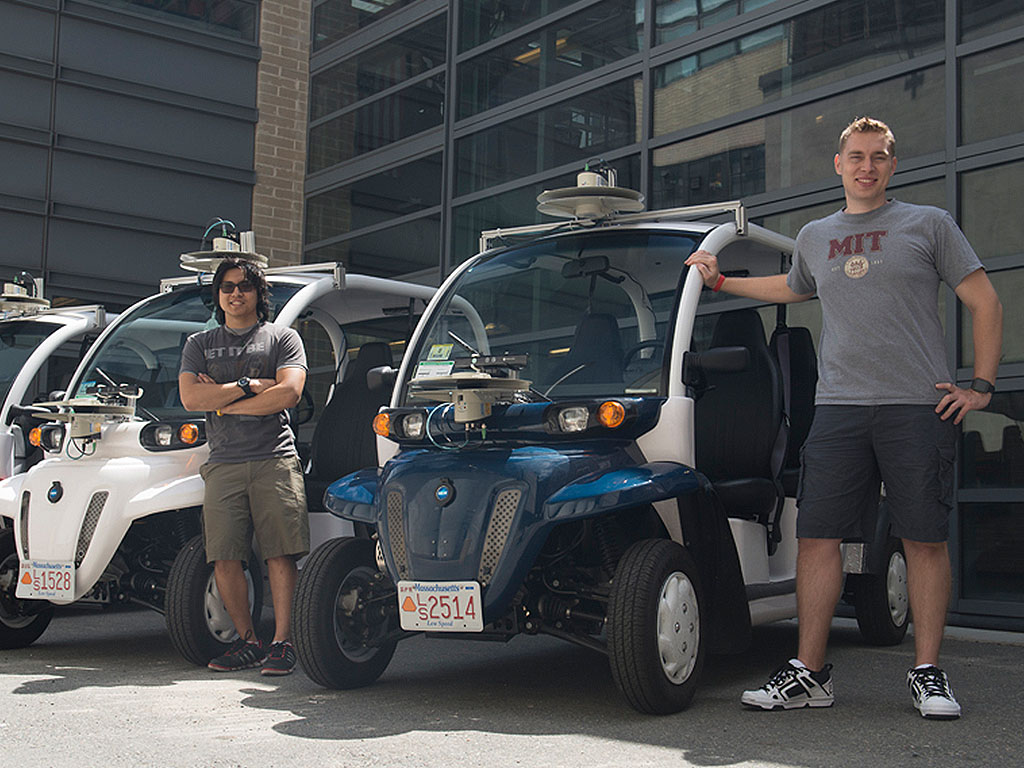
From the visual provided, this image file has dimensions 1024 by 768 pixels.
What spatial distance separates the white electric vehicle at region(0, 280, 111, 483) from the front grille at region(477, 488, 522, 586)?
13.0ft

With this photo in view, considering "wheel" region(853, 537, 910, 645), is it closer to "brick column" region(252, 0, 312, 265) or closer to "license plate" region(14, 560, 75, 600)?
"license plate" region(14, 560, 75, 600)

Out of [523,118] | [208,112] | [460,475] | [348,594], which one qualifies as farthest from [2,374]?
[208,112]

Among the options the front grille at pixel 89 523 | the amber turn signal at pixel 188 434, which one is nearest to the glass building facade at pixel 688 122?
the amber turn signal at pixel 188 434

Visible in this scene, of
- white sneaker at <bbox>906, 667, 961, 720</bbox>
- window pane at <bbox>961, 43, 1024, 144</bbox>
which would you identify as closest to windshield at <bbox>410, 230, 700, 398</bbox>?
white sneaker at <bbox>906, 667, 961, 720</bbox>

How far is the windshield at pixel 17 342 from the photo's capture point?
26.0ft

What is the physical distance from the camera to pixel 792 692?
4.48 metres

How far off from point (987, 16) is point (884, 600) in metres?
3.70

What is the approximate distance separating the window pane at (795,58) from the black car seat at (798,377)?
8.42 ft

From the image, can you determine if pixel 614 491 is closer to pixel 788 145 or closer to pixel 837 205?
pixel 837 205

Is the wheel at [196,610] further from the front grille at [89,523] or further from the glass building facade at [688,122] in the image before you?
the glass building facade at [688,122]

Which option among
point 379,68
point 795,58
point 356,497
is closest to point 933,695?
point 356,497

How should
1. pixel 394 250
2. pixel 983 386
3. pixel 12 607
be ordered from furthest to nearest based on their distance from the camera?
pixel 394 250 → pixel 12 607 → pixel 983 386

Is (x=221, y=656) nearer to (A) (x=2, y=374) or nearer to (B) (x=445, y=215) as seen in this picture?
(A) (x=2, y=374)

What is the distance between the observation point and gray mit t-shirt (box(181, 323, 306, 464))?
573 cm
